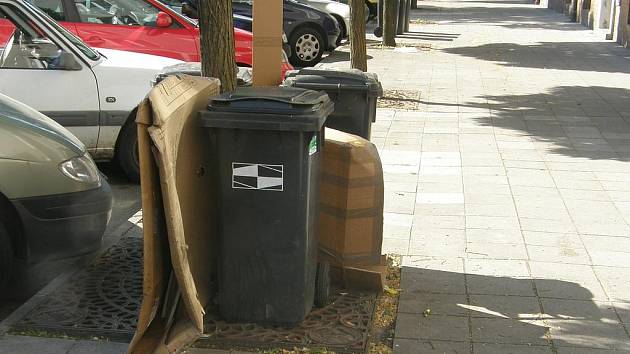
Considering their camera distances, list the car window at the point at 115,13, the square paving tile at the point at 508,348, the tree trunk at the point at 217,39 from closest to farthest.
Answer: the square paving tile at the point at 508,348
the tree trunk at the point at 217,39
the car window at the point at 115,13

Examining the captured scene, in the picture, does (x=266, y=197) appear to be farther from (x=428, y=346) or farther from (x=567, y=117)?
(x=567, y=117)

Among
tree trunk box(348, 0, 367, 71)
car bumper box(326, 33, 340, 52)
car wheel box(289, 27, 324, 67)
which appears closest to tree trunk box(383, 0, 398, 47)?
car bumper box(326, 33, 340, 52)

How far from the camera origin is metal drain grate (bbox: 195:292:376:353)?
428 cm

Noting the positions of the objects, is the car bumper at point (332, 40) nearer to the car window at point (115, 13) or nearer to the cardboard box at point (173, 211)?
the car window at point (115, 13)

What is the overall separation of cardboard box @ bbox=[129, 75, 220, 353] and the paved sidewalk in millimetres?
1149

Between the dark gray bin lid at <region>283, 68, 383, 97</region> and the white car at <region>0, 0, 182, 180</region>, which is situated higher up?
the dark gray bin lid at <region>283, 68, 383, 97</region>

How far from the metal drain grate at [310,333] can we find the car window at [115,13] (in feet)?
22.4

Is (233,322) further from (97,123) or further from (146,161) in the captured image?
(97,123)

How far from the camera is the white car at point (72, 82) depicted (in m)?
7.04

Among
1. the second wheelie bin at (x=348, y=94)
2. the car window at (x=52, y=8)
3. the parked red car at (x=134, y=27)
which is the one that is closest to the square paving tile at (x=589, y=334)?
the second wheelie bin at (x=348, y=94)

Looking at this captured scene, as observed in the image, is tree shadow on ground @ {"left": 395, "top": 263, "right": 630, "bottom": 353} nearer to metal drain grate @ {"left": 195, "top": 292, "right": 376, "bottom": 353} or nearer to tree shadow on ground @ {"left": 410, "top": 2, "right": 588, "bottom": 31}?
metal drain grate @ {"left": 195, "top": 292, "right": 376, "bottom": 353}

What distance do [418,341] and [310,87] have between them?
2009 mm

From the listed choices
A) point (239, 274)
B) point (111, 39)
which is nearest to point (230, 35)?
point (239, 274)

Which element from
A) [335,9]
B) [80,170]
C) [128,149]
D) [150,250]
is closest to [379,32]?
[335,9]
